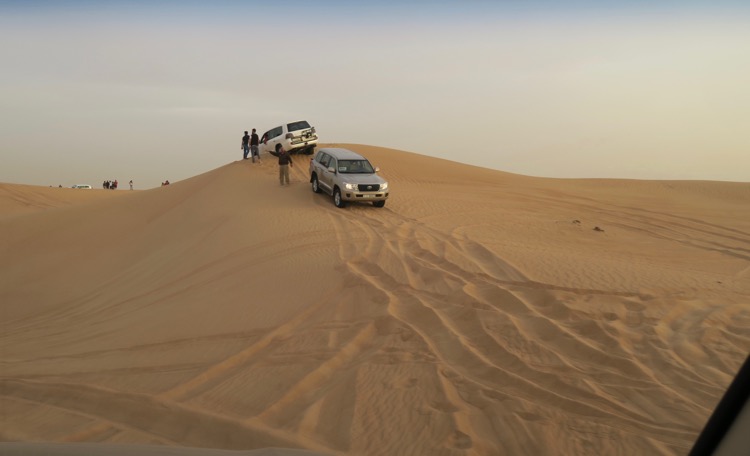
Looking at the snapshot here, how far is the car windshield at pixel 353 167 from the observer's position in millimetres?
21564

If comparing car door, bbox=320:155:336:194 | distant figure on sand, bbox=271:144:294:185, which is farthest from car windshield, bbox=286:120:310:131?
car door, bbox=320:155:336:194

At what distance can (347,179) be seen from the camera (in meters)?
20.8

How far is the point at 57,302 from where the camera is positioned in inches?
637

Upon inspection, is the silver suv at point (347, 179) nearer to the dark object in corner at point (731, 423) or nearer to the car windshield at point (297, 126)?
the car windshield at point (297, 126)

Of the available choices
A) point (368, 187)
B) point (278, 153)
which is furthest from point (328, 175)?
point (278, 153)

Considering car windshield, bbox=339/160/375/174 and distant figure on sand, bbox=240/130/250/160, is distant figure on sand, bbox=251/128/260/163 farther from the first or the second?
car windshield, bbox=339/160/375/174

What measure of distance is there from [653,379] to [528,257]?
676 centimetres

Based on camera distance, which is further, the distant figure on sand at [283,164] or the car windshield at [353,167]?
the distant figure on sand at [283,164]

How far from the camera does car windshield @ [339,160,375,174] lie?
2156 centimetres

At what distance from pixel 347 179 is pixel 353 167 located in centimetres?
105

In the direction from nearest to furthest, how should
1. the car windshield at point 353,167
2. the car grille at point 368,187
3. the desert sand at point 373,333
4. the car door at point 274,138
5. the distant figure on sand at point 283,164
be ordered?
the desert sand at point 373,333, the car grille at point 368,187, the car windshield at point 353,167, the distant figure on sand at point 283,164, the car door at point 274,138

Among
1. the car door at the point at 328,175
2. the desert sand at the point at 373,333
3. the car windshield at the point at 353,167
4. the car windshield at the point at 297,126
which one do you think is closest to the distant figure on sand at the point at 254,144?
the car windshield at the point at 297,126

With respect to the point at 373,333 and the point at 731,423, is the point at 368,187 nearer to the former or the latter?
the point at 373,333

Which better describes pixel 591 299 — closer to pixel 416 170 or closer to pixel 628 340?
pixel 628 340
